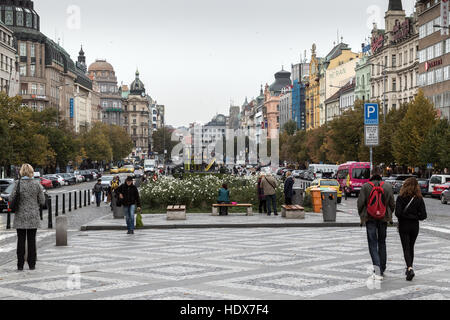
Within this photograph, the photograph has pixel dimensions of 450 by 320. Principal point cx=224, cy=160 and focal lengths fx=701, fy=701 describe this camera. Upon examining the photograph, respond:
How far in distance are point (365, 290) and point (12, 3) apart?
103 m

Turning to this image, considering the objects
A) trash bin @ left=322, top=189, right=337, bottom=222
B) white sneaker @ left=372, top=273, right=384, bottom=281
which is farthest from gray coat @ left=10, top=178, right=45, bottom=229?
trash bin @ left=322, top=189, right=337, bottom=222

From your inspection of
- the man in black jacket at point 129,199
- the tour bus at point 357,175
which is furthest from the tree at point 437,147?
the man in black jacket at point 129,199

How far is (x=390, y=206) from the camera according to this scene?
12000mm

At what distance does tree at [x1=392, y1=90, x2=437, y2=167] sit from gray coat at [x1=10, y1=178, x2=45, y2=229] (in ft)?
165

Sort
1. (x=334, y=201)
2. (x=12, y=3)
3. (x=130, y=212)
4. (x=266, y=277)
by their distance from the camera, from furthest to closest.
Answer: (x=12, y=3), (x=334, y=201), (x=130, y=212), (x=266, y=277)

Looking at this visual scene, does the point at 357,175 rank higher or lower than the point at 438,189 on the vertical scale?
higher

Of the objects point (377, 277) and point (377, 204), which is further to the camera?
point (377, 204)

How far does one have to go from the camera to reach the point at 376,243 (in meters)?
11.9

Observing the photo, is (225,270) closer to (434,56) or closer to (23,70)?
(434,56)

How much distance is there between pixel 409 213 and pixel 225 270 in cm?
337

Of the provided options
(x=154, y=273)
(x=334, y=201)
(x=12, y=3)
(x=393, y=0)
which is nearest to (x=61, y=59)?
(x=12, y=3)

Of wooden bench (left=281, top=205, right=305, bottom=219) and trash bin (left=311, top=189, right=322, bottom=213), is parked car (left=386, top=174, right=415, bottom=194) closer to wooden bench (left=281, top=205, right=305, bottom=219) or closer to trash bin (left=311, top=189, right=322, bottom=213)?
trash bin (left=311, top=189, right=322, bottom=213)

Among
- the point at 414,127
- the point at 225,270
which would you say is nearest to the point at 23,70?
the point at 414,127
